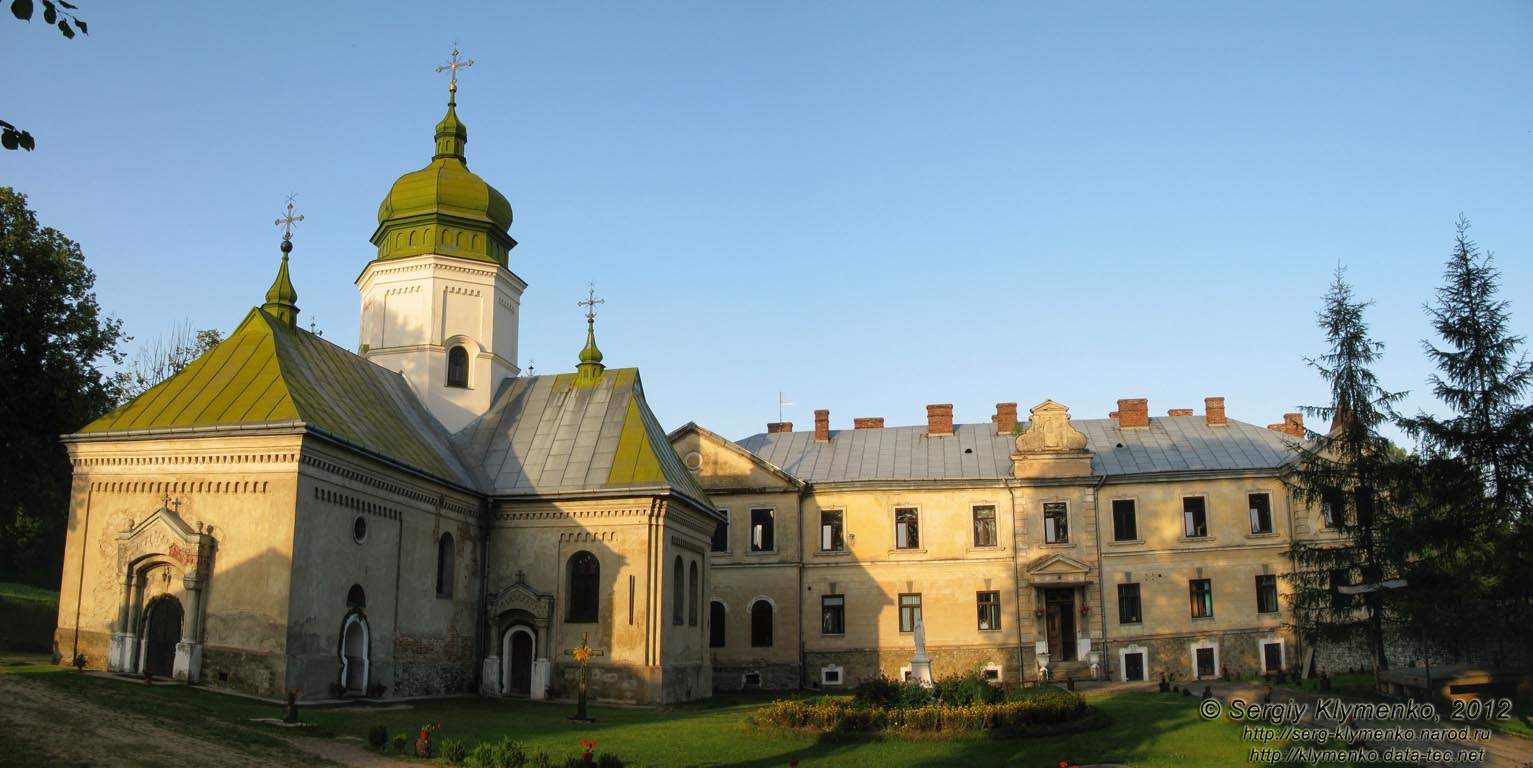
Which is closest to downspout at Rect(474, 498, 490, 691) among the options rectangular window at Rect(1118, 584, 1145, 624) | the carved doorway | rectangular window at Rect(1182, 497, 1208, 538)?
the carved doorway

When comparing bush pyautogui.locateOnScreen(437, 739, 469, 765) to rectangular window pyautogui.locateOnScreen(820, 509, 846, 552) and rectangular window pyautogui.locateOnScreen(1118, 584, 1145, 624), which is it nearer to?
rectangular window pyautogui.locateOnScreen(820, 509, 846, 552)

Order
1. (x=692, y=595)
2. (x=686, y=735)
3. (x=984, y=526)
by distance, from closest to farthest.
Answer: (x=686, y=735)
(x=692, y=595)
(x=984, y=526)

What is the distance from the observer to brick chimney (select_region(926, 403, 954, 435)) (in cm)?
4425

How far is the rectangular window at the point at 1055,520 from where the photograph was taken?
39.5 metres

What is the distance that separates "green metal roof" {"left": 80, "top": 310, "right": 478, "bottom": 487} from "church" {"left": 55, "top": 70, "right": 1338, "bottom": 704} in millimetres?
97

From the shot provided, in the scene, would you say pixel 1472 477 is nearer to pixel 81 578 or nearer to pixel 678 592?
pixel 678 592

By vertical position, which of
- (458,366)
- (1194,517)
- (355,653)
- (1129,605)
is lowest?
(355,653)

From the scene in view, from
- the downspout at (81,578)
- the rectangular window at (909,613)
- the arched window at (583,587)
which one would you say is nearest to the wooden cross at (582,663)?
the arched window at (583,587)

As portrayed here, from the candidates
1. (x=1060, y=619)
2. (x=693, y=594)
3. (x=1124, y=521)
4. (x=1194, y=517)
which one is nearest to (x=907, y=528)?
(x=1060, y=619)

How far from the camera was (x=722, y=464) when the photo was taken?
41375 millimetres

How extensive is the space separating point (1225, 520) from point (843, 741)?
23.6 meters

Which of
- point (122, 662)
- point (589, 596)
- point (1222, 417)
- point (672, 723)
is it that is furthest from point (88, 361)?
point (1222, 417)

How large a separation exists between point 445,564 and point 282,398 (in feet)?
23.4

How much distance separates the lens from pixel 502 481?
31188mm
